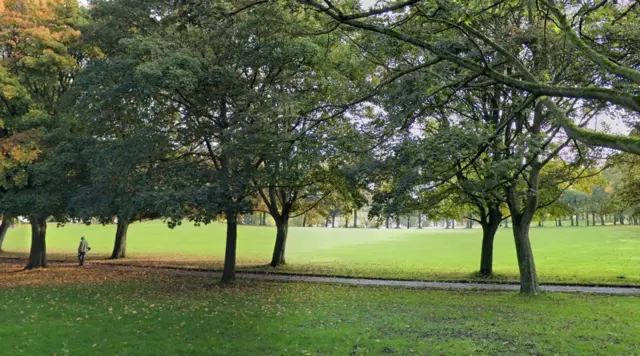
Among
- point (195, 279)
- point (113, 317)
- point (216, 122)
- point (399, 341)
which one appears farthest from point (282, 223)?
point (399, 341)

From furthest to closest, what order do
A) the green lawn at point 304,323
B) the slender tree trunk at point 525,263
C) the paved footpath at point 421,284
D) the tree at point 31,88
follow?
the tree at point 31,88 < the paved footpath at point 421,284 < the slender tree trunk at point 525,263 < the green lawn at point 304,323

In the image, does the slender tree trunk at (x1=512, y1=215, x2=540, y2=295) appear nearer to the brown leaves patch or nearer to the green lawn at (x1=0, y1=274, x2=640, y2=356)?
the green lawn at (x1=0, y1=274, x2=640, y2=356)

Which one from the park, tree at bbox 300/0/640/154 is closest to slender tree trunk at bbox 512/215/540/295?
the park

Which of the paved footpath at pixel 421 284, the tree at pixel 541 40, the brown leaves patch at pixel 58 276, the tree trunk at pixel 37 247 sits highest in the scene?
the tree at pixel 541 40

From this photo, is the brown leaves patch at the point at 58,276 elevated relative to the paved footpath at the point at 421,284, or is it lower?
lower

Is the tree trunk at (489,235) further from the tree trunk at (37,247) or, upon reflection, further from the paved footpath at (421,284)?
the tree trunk at (37,247)

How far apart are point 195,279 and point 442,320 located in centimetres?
1203

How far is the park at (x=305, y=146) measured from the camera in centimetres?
776

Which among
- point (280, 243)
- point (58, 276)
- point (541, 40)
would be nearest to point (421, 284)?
point (280, 243)

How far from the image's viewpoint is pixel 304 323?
9602 mm

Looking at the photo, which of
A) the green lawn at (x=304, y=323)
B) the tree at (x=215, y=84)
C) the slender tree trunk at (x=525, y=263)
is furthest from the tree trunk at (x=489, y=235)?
the tree at (x=215, y=84)

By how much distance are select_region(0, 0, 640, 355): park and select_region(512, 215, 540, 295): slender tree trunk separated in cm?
7

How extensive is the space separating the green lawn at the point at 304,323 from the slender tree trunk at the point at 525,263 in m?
0.64

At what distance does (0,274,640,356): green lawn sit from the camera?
24.8 feet
